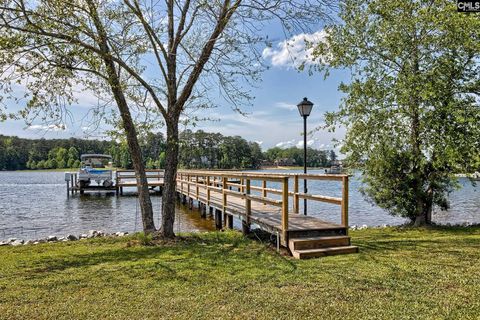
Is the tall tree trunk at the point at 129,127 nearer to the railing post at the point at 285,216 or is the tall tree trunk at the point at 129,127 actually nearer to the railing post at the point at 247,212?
the railing post at the point at 247,212

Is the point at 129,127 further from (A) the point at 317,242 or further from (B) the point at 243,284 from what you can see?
(B) the point at 243,284

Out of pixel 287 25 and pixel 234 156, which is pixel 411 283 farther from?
pixel 234 156

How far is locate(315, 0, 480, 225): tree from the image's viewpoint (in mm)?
8133

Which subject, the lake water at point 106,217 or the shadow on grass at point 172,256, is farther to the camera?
the lake water at point 106,217

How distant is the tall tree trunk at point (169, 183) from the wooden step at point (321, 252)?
117 inches

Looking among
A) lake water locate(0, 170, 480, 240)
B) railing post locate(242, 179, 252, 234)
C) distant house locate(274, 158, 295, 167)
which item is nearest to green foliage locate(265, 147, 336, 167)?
distant house locate(274, 158, 295, 167)

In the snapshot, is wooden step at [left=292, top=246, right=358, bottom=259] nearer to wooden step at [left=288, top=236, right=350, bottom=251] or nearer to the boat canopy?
wooden step at [left=288, top=236, right=350, bottom=251]

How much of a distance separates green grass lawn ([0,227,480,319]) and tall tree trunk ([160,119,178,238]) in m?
1.04

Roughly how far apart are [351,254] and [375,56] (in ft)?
19.0

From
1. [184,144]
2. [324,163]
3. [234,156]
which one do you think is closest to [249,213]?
[184,144]

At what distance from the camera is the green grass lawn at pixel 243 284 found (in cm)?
351

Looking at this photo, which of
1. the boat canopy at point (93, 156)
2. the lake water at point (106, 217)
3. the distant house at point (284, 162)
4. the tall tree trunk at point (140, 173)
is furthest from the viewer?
the distant house at point (284, 162)

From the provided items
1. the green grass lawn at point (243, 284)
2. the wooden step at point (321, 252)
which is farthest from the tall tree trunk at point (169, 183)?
the wooden step at point (321, 252)

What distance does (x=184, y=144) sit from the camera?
768 cm
